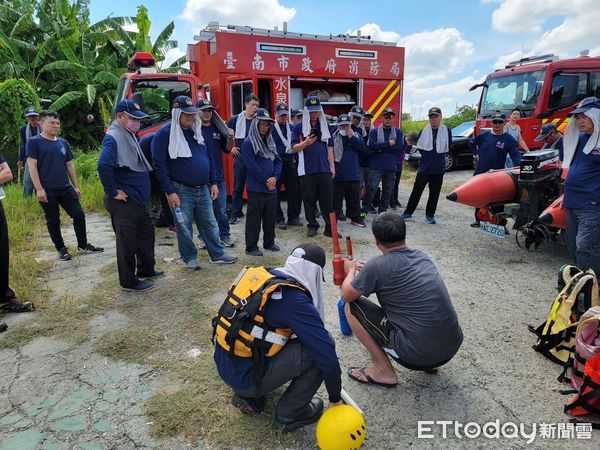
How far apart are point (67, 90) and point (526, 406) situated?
16843 mm

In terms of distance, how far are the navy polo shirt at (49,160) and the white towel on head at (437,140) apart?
15.9 feet

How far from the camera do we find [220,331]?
216 centimetres

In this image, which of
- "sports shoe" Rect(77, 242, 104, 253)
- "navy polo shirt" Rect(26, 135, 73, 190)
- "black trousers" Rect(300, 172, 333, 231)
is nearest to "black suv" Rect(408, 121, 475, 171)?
"black trousers" Rect(300, 172, 333, 231)

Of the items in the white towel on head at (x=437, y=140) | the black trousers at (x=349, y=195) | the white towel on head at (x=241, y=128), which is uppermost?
the white towel on head at (x=241, y=128)

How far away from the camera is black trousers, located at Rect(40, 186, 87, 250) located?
4.95m

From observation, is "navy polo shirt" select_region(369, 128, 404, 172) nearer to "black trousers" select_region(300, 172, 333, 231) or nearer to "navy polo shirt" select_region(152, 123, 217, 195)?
"black trousers" select_region(300, 172, 333, 231)

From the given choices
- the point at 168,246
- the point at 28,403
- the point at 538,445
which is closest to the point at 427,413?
the point at 538,445

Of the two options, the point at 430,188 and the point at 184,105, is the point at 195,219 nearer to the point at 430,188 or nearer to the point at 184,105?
the point at 184,105

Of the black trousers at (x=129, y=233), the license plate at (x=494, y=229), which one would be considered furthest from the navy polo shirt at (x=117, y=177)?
the license plate at (x=494, y=229)

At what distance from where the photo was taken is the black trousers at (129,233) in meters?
3.94

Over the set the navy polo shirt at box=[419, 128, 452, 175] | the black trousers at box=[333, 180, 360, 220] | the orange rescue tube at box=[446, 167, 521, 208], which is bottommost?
the black trousers at box=[333, 180, 360, 220]

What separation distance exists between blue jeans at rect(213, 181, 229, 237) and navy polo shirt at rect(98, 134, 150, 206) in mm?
1327

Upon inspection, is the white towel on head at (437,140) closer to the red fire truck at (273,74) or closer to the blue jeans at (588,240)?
the red fire truck at (273,74)

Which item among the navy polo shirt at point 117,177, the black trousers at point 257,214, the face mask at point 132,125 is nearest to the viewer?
the navy polo shirt at point 117,177
